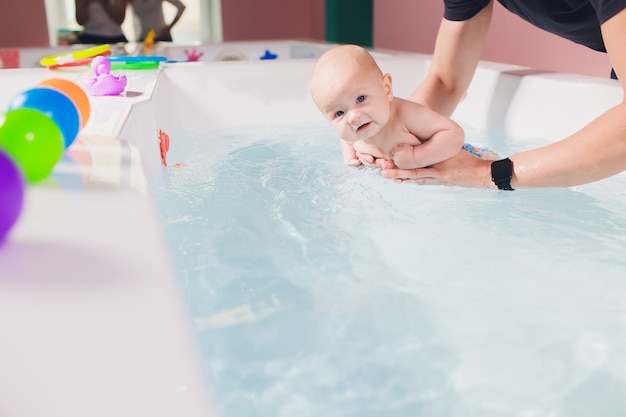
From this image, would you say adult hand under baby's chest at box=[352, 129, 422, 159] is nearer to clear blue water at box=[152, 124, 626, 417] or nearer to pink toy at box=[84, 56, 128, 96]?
clear blue water at box=[152, 124, 626, 417]

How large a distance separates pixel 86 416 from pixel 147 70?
6.17ft

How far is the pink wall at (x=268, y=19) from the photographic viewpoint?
21.0ft

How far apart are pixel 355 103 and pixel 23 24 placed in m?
5.68

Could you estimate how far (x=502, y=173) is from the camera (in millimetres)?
1164

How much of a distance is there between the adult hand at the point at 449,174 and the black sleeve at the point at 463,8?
0.54m

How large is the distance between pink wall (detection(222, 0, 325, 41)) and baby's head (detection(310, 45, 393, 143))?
17.7 ft

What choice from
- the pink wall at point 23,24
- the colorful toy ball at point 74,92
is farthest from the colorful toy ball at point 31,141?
the pink wall at point 23,24

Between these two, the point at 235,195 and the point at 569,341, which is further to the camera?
the point at 235,195

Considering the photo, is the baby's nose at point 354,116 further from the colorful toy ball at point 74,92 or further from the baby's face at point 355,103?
the colorful toy ball at point 74,92

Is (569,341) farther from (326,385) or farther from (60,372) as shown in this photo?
(60,372)

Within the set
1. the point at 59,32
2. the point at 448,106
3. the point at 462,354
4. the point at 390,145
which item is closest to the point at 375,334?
the point at 462,354

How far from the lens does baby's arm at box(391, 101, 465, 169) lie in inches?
48.2

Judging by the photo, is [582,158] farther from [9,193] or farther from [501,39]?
[501,39]

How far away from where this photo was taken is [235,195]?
4.41ft
